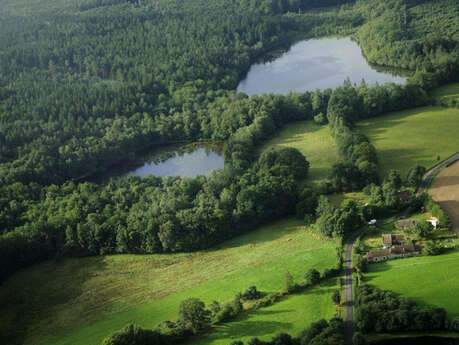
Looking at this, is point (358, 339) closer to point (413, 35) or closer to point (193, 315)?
point (193, 315)

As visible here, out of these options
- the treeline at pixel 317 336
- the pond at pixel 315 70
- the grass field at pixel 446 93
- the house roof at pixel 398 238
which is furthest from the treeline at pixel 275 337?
the pond at pixel 315 70

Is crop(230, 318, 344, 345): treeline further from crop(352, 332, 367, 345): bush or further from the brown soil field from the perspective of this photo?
the brown soil field

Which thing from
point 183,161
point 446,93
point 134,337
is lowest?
point 134,337

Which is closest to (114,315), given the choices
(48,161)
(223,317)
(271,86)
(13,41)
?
(223,317)

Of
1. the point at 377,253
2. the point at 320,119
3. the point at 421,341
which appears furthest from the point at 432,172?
the point at 421,341

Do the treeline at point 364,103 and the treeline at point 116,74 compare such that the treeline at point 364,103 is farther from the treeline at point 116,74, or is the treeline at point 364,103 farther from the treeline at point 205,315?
the treeline at point 205,315

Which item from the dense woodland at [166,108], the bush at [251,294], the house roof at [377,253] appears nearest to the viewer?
the bush at [251,294]
